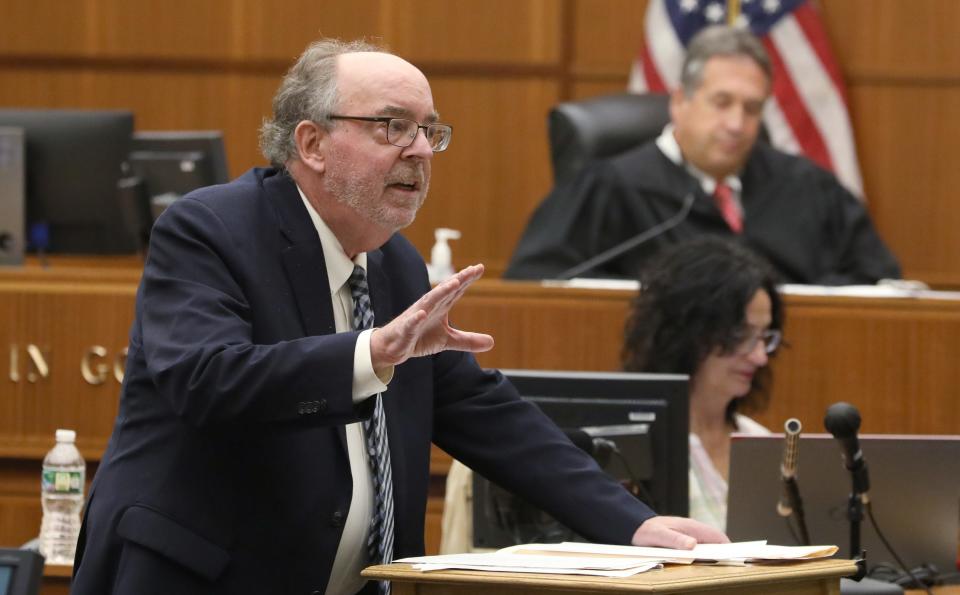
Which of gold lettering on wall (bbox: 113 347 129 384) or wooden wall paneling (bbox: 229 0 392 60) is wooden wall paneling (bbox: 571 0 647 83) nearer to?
wooden wall paneling (bbox: 229 0 392 60)

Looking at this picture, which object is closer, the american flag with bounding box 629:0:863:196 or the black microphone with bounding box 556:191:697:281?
the black microphone with bounding box 556:191:697:281

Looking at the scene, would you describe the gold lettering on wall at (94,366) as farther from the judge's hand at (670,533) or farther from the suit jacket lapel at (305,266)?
the judge's hand at (670,533)

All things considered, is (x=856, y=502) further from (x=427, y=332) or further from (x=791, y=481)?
(x=427, y=332)

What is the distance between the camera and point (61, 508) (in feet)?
11.8

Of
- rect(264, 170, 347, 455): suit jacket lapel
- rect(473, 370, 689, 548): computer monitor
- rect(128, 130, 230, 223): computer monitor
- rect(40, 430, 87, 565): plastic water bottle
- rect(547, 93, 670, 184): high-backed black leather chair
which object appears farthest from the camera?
rect(547, 93, 670, 184): high-backed black leather chair

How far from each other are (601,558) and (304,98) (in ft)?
2.96

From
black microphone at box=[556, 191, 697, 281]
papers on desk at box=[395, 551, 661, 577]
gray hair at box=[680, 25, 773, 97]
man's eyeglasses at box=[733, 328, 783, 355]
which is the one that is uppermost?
gray hair at box=[680, 25, 773, 97]

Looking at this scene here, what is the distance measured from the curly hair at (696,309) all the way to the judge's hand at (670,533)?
126cm

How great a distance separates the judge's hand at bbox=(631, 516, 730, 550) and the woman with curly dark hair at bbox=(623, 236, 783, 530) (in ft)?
3.75

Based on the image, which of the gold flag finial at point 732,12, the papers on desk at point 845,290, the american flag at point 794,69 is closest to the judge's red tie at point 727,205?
the papers on desk at point 845,290

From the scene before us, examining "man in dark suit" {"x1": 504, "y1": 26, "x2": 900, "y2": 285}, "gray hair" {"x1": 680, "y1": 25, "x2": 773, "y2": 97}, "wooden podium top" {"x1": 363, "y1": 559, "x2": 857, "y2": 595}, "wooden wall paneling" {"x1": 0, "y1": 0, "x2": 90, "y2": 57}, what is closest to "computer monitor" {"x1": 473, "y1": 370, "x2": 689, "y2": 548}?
"wooden podium top" {"x1": 363, "y1": 559, "x2": 857, "y2": 595}

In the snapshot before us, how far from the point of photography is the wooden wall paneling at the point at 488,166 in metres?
7.58

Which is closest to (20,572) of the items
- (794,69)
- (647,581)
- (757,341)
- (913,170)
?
(647,581)

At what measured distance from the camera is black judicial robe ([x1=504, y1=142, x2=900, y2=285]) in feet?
18.9
